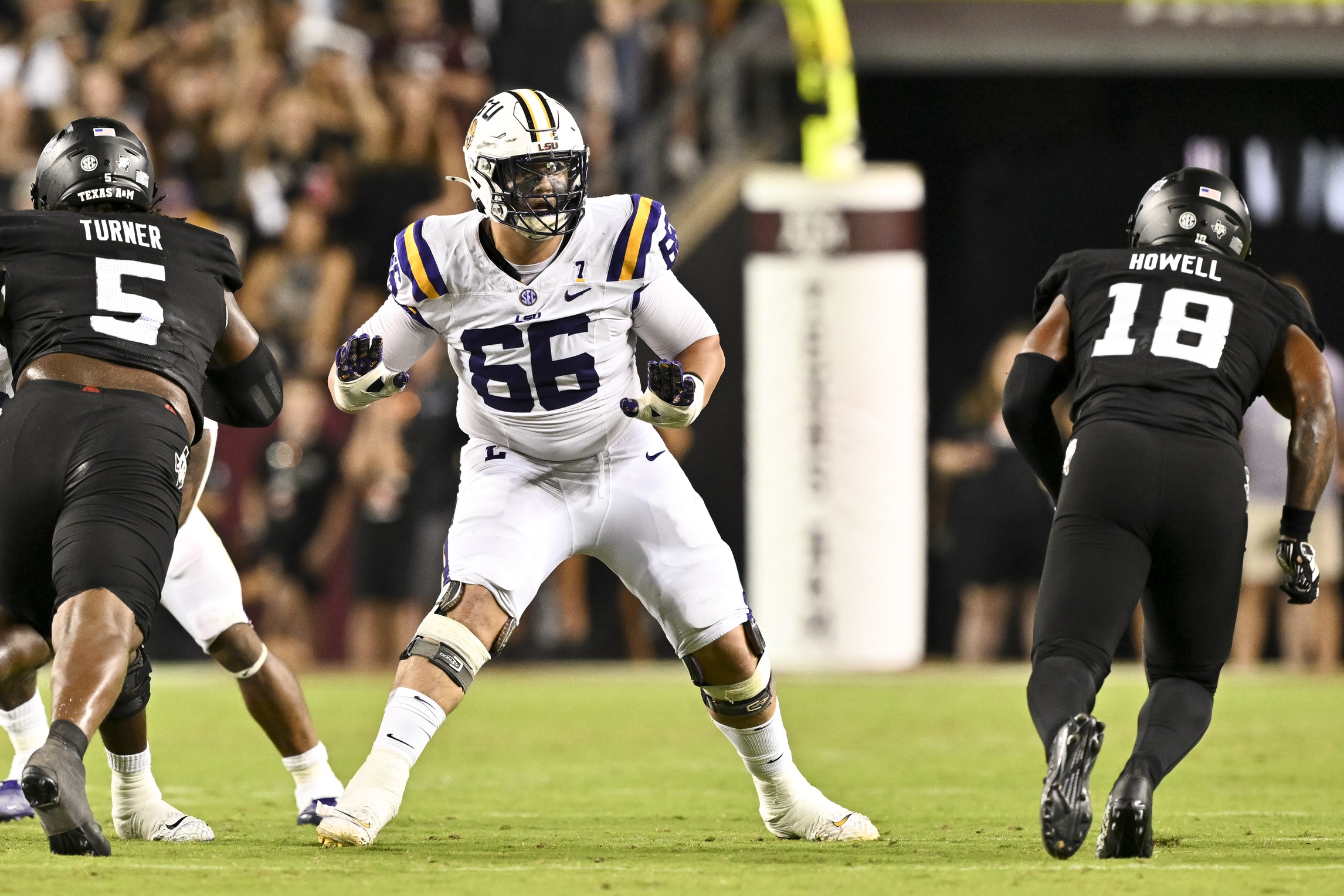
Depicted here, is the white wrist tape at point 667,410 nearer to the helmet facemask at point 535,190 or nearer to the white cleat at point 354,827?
the helmet facemask at point 535,190

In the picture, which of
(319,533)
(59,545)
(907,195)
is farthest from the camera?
(319,533)

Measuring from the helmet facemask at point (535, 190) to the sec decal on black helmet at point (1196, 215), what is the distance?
141cm

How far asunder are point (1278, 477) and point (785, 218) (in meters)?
3.31

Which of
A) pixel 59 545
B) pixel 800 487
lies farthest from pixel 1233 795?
pixel 800 487

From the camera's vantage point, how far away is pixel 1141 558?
416 centimetres

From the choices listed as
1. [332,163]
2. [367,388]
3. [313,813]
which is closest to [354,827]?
[313,813]

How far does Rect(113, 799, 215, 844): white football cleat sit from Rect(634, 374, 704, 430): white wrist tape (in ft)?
5.11

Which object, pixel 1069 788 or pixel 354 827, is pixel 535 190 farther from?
pixel 1069 788

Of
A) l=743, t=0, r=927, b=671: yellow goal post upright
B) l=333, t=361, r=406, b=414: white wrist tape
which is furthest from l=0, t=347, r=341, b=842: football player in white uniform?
l=743, t=0, r=927, b=671: yellow goal post upright

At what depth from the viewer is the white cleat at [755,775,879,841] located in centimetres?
477

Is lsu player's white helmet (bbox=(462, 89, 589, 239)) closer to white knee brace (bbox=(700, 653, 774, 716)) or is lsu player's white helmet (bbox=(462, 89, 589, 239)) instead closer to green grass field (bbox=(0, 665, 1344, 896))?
white knee brace (bbox=(700, 653, 774, 716))

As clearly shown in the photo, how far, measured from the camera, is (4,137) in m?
12.7

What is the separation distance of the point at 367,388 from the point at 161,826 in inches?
50.1

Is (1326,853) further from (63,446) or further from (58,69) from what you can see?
(58,69)
